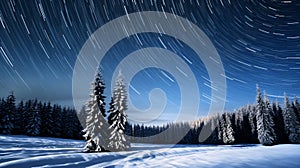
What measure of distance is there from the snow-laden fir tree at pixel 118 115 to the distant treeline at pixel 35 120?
33.5 meters

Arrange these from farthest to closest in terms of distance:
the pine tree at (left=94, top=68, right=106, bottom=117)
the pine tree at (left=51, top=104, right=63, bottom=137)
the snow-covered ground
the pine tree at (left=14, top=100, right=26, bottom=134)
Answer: the pine tree at (left=51, top=104, right=63, bottom=137)
the pine tree at (left=14, top=100, right=26, bottom=134)
the pine tree at (left=94, top=68, right=106, bottom=117)
the snow-covered ground

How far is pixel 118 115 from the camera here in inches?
1016

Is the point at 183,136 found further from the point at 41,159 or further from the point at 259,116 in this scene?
the point at 41,159

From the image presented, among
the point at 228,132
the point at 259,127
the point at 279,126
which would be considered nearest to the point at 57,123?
the point at 259,127

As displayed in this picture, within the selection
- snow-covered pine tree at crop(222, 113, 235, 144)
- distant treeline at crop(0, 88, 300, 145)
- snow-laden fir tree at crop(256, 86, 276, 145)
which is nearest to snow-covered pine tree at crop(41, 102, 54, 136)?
distant treeline at crop(0, 88, 300, 145)

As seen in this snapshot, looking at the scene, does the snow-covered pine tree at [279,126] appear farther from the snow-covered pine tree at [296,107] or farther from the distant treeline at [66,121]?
the snow-covered pine tree at [296,107]

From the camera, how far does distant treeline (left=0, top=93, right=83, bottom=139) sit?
4738 cm

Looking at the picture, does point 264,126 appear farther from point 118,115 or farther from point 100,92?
point 100,92

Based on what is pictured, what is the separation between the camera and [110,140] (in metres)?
24.4

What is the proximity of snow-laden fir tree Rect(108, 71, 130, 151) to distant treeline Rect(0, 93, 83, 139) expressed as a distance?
3352 centimetres

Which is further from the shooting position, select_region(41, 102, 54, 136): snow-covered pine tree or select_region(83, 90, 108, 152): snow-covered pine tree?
select_region(41, 102, 54, 136): snow-covered pine tree

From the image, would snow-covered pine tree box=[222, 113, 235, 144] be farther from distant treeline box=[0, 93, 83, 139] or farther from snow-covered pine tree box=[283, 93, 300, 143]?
distant treeline box=[0, 93, 83, 139]

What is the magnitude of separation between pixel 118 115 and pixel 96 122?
3.57 m

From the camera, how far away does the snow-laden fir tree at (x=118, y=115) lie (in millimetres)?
24375
